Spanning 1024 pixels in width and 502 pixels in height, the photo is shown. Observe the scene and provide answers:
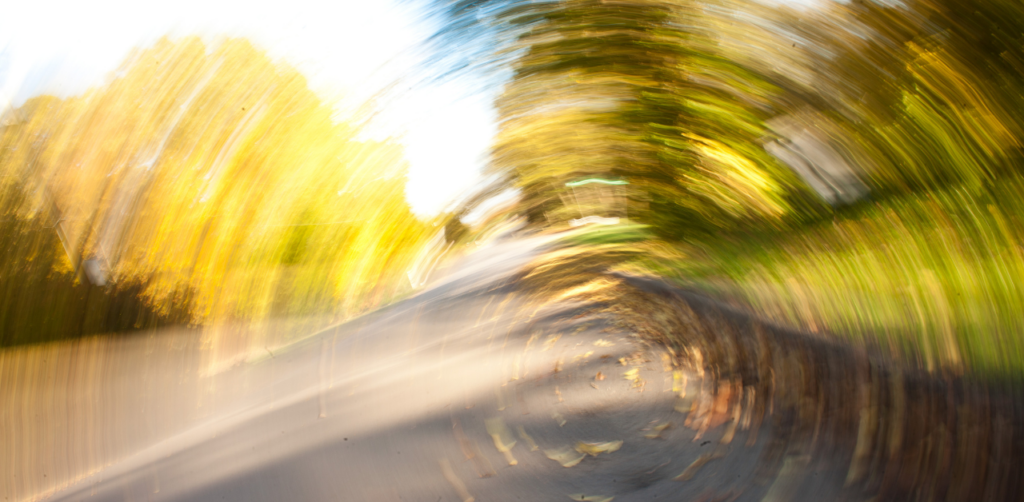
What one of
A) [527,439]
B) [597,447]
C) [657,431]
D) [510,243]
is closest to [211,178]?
[510,243]

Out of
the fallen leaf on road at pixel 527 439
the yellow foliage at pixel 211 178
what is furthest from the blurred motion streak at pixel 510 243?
the fallen leaf on road at pixel 527 439

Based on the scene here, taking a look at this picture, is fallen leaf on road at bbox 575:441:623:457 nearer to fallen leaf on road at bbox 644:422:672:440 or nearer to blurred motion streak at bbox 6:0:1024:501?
fallen leaf on road at bbox 644:422:672:440

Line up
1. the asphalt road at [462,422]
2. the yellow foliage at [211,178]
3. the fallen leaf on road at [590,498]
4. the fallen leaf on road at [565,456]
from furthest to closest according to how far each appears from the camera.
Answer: the fallen leaf on road at [565,456] < the fallen leaf on road at [590,498] < the asphalt road at [462,422] < the yellow foliage at [211,178]

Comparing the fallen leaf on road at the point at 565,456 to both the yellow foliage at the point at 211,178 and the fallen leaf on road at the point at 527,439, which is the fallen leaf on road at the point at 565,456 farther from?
the yellow foliage at the point at 211,178

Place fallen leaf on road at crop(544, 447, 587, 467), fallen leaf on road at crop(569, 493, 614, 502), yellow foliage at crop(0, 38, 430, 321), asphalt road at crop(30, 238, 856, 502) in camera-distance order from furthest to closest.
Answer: fallen leaf on road at crop(544, 447, 587, 467)
fallen leaf on road at crop(569, 493, 614, 502)
asphalt road at crop(30, 238, 856, 502)
yellow foliage at crop(0, 38, 430, 321)

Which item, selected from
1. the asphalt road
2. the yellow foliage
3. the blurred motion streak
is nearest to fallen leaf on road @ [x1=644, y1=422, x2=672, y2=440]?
the asphalt road

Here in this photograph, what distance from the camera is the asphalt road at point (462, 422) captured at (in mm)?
967

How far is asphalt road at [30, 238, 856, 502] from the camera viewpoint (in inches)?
38.1

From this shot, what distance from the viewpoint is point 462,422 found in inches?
60.9

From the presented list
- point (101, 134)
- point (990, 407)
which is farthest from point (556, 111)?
point (990, 407)

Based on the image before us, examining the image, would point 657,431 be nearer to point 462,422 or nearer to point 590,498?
point 590,498

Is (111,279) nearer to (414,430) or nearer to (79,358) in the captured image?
(79,358)

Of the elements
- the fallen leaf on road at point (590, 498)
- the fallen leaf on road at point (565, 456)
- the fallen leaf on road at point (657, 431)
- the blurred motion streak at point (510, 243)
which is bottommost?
the fallen leaf on road at point (590, 498)

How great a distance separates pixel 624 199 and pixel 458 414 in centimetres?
82
